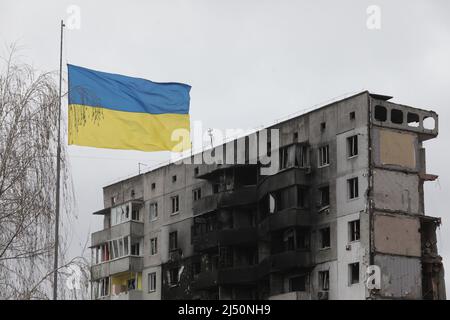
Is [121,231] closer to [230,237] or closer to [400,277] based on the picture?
[230,237]

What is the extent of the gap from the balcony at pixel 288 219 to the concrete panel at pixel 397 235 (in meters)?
6.41

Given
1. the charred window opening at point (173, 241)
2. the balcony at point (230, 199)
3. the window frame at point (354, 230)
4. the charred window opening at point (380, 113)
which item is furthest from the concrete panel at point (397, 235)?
the charred window opening at point (173, 241)

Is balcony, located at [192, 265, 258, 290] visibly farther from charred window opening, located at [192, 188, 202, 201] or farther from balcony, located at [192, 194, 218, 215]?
charred window opening, located at [192, 188, 202, 201]

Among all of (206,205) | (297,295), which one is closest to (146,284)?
(206,205)

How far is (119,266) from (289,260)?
2491 centimetres

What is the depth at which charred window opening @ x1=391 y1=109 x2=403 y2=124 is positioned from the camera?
8056cm

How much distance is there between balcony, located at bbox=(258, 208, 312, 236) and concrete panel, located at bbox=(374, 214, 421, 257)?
6412mm

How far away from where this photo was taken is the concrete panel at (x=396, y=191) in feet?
255

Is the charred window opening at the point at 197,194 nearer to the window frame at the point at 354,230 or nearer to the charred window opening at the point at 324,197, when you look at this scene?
the charred window opening at the point at 324,197

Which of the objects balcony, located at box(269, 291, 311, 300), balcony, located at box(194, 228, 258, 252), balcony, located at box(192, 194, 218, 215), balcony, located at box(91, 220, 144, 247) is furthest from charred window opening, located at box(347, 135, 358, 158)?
balcony, located at box(91, 220, 144, 247)

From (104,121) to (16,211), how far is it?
8825 millimetres
